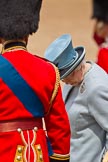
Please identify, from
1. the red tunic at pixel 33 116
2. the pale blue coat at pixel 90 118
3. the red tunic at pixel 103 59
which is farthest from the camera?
the red tunic at pixel 103 59

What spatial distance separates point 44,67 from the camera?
356 cm

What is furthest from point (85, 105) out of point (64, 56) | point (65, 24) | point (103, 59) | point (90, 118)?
point (65, 24)

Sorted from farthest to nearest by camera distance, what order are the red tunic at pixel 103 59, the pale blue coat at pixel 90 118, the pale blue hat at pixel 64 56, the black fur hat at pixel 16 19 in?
1. the red tunic at pixel 103 59
2. the pale blue hat at pixel 64 56
3. the pale blue coat at pixel 90 118
4. the black fur hat at pixel 16 19

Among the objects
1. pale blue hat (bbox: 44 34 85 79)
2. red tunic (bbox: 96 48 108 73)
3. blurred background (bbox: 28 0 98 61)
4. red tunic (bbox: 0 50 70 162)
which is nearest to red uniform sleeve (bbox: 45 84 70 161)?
red tunic (bbox: 0 50 70 162)

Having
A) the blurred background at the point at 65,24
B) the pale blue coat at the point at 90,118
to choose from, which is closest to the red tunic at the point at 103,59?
the pale blue coat at the point at 90,118

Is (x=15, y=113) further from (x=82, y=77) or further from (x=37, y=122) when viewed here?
(x=82, y=77)

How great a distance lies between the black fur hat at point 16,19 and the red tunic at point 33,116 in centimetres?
10

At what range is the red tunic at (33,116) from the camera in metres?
3.46

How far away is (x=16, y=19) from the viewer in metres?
3.59

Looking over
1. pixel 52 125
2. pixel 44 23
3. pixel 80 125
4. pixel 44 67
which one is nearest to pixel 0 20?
pixel 44 67

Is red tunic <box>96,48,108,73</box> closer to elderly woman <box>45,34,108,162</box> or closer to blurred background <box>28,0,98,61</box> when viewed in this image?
elderly woman <box>45,34,108,162</box>

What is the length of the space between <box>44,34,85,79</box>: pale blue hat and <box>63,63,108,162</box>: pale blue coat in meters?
0.11

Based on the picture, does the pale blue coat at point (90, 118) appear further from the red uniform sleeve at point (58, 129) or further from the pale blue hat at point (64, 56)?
the red uniform sleeve at point (58, 129)

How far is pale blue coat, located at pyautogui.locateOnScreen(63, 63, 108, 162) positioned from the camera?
396 cm
